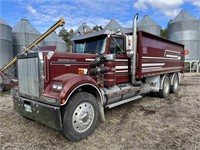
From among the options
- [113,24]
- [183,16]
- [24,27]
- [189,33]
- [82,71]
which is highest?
[183,16]

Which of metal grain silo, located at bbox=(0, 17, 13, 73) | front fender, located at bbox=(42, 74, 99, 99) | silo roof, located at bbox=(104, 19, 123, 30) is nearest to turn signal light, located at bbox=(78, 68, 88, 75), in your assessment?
front fender, located at bbox=(42, 74, 99, 99)

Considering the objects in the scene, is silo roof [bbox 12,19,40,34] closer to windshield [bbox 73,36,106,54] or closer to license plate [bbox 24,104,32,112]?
windshield [bbox 73,36,106,54]

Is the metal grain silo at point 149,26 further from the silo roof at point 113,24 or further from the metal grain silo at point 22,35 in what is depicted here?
the metal grain silo at point 22,35

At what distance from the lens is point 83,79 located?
3.64 metres

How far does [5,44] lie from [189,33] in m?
18.8

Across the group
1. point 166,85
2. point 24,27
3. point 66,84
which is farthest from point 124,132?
point 24,27

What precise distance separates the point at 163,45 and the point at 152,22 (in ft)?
51.3

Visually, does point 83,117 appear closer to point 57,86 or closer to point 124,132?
point 57,86

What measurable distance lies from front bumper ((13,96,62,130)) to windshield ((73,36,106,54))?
84.8 inches

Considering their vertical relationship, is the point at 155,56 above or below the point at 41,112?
above

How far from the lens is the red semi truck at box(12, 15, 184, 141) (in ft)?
11.1

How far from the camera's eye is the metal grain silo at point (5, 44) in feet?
35.8

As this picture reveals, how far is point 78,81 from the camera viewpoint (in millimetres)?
3516

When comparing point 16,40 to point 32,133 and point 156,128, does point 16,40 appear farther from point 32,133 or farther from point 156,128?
point 156,128
